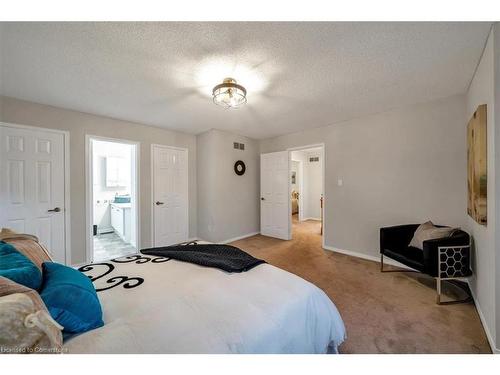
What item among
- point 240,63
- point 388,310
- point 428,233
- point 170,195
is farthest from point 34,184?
point 428,233

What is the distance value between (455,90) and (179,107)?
353 centimetres

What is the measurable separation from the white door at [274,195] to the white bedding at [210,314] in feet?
9.73

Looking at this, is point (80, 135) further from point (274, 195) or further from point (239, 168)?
point (274, 195)

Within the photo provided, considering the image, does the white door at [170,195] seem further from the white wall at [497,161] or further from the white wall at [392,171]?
the white wall at [497,161]

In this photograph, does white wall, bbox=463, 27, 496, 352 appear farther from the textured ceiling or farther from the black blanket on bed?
the black blanket on bed

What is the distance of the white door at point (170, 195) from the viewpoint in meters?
3.85

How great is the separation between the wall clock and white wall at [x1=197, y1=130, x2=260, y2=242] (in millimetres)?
76

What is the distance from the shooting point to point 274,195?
4.64 m

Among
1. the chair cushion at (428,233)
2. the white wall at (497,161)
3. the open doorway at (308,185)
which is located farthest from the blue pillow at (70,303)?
the open doorway at (308,185)

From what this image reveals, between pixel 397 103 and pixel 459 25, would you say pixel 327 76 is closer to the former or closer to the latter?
pixel 459 25

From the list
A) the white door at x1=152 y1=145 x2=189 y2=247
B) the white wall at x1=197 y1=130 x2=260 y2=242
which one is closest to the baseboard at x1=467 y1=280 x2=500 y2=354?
the white wall at x1=197 y1=130 x2=260 y2=242

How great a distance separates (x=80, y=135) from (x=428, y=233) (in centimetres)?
489
